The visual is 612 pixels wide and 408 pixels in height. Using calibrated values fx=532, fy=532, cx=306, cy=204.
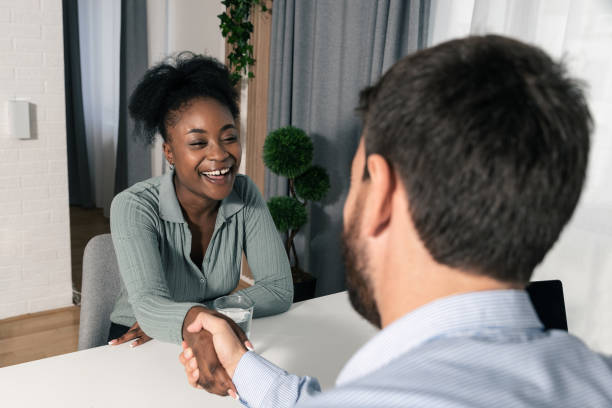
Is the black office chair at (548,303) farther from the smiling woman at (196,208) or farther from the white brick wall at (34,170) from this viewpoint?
the white brick wall at (34,170)

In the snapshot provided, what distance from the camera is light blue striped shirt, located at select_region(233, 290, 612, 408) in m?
0.45

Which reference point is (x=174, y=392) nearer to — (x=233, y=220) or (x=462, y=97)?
(x=233, y=220)

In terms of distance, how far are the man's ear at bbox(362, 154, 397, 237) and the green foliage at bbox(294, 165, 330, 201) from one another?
7.08 ft

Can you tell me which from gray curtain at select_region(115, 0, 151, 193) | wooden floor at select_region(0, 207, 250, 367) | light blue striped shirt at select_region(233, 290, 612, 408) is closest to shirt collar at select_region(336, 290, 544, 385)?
light blue striped shirt at select_region(233, 290, 612, 408)

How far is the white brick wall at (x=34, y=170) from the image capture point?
8.79ft

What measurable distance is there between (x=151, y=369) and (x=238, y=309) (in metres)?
0.23

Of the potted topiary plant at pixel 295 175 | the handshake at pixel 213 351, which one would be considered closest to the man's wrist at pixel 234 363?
the handshake at pixel 213 351

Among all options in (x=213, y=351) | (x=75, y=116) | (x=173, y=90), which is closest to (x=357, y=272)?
(x=213, y=351)

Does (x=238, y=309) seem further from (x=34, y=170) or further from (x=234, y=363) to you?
(x=34, y=170)

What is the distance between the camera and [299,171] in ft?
8.91

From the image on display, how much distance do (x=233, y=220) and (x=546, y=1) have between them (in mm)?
1424

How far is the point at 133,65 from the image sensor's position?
4.45 metres

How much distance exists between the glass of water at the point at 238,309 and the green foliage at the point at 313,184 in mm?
1525

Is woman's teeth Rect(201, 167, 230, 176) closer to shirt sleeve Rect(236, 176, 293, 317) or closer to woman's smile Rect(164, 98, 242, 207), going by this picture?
woman's smile Rect(164, 98, 242, 207)
